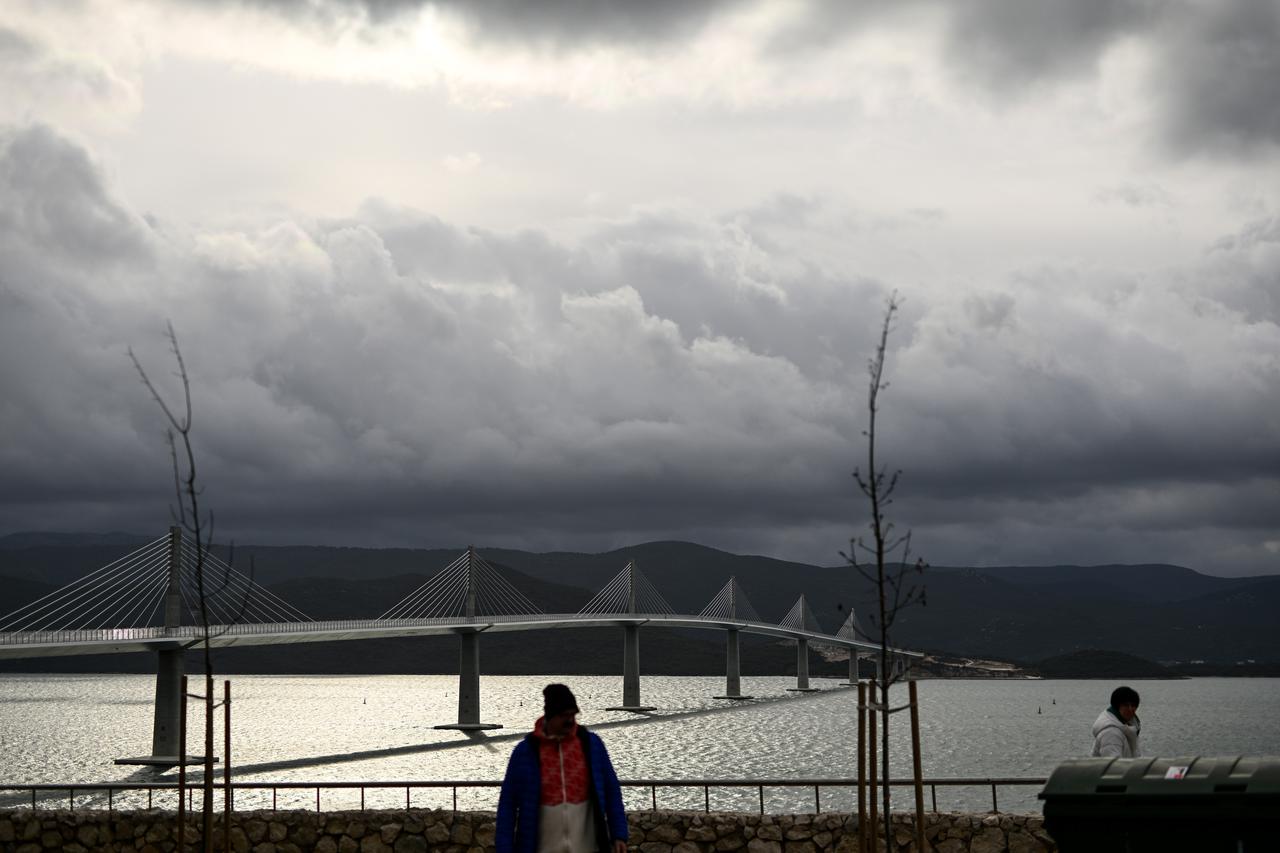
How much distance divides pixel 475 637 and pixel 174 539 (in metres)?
31.1

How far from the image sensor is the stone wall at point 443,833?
14844mm

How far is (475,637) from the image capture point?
114000mm

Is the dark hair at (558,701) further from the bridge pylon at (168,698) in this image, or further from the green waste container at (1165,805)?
the bridge pylon at (168,698)

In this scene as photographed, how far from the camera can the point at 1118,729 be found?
35.2ft

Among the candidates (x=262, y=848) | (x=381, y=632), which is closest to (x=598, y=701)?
(x=381, y=632)

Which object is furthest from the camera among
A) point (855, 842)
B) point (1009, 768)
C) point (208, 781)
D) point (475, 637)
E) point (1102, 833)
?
point (475, 637)

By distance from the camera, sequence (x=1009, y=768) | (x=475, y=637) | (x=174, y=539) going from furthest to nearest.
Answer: (x=475, y=637)
(x=174, y=539)
(x=1009, y=768)

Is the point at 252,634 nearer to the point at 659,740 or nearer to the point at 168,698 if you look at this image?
the point at 168,698

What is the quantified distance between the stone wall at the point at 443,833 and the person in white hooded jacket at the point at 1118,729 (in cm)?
384

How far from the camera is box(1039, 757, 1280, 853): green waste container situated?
7891 mm

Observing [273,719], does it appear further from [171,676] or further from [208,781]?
[208,781]

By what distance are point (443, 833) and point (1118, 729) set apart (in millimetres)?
7562

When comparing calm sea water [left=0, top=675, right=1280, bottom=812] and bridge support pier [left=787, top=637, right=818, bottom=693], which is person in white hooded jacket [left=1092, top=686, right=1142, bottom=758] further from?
bridge support pier [left=787, top=637, right=818, bottom=693]

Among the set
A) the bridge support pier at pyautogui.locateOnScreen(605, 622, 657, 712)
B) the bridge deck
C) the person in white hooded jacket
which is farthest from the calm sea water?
the person in white hooded jacket
